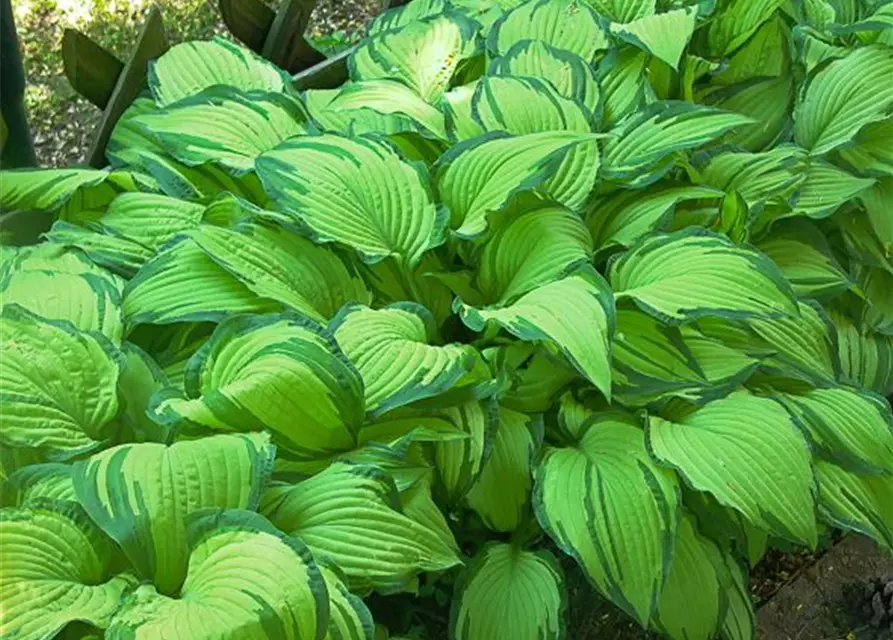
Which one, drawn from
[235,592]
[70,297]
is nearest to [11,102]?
[70,297]

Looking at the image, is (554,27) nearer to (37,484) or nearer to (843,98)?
(843,98)

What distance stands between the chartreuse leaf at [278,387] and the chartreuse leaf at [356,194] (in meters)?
0.17

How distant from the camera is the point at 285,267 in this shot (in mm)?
1105

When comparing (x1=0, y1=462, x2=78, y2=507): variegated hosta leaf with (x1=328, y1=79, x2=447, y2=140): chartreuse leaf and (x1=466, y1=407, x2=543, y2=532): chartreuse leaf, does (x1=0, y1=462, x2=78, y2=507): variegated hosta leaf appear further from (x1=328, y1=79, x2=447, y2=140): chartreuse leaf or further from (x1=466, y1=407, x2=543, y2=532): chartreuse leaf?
(x1=328, y1=79, x2=447, y2=140): chartreuse leaf

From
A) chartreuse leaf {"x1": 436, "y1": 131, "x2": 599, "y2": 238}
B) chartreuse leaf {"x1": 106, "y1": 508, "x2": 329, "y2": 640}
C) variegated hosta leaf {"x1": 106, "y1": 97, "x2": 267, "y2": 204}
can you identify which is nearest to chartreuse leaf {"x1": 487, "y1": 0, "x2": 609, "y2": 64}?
chartreuse leaf {"x1": 436, "y1": 131, "x2": 599, "y2": 238}

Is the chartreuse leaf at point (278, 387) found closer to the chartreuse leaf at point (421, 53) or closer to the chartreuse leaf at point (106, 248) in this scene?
the chartreuse leaf at point (106, 248)

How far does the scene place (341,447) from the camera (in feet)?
3.21

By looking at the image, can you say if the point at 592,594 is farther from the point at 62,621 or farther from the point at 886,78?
the point at 886,78

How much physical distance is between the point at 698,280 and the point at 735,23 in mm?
639

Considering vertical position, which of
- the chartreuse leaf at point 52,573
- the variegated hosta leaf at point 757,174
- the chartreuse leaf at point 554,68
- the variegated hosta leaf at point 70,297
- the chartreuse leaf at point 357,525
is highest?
the chartreuse leaf at point 554,68

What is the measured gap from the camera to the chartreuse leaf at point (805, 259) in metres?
1.31

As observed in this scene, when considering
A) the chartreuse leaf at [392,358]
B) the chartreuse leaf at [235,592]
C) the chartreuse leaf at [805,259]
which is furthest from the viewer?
the chartreuse leaf at [805,259]

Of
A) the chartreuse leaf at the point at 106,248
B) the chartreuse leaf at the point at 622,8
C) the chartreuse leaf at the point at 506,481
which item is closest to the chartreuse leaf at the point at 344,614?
the chartreuse leaf at the point at 506,481

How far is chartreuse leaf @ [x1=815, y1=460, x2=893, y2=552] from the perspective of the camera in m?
1.12
